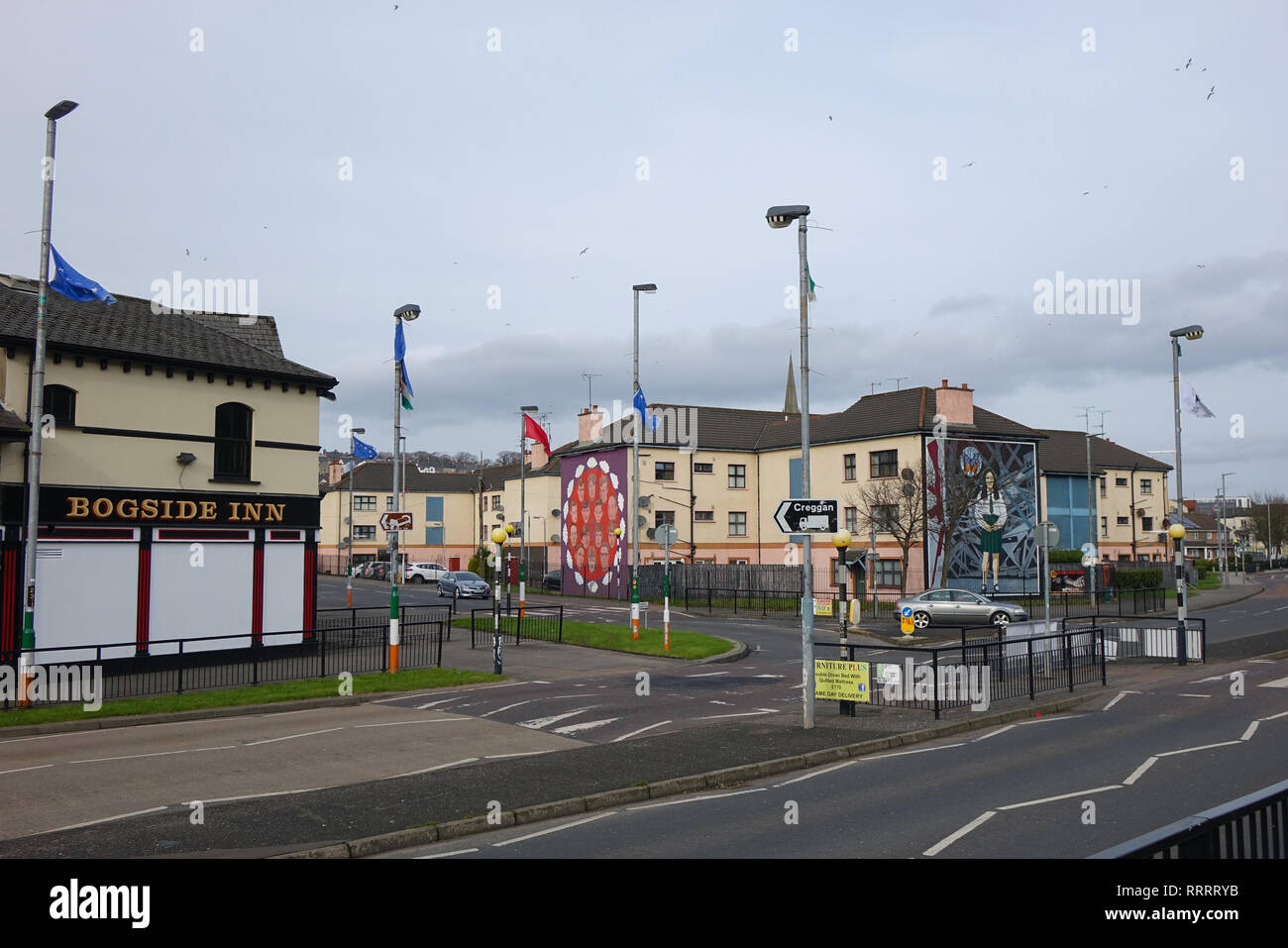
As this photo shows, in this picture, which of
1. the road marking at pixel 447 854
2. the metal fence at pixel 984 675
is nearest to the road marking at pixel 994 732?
the metal fence at pixel 984 675

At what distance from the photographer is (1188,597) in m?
54.8

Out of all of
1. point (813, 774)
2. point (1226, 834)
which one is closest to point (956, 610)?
point (813, 774)

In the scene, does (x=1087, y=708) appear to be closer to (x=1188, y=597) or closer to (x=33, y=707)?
Result: (x=33, y=707)

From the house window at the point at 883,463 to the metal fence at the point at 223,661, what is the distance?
30342 millimetres

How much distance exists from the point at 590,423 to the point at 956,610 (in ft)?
100

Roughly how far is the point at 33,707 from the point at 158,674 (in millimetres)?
4621

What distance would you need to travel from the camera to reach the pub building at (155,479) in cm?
2322

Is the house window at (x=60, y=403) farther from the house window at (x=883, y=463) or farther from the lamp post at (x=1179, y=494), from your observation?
the house window at (x=883, y=463)

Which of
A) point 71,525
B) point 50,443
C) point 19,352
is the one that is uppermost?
point 19,352

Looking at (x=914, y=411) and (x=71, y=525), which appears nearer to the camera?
(x=71, y=525)

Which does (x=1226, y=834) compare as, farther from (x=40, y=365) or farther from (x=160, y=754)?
(x=40, y=365)
